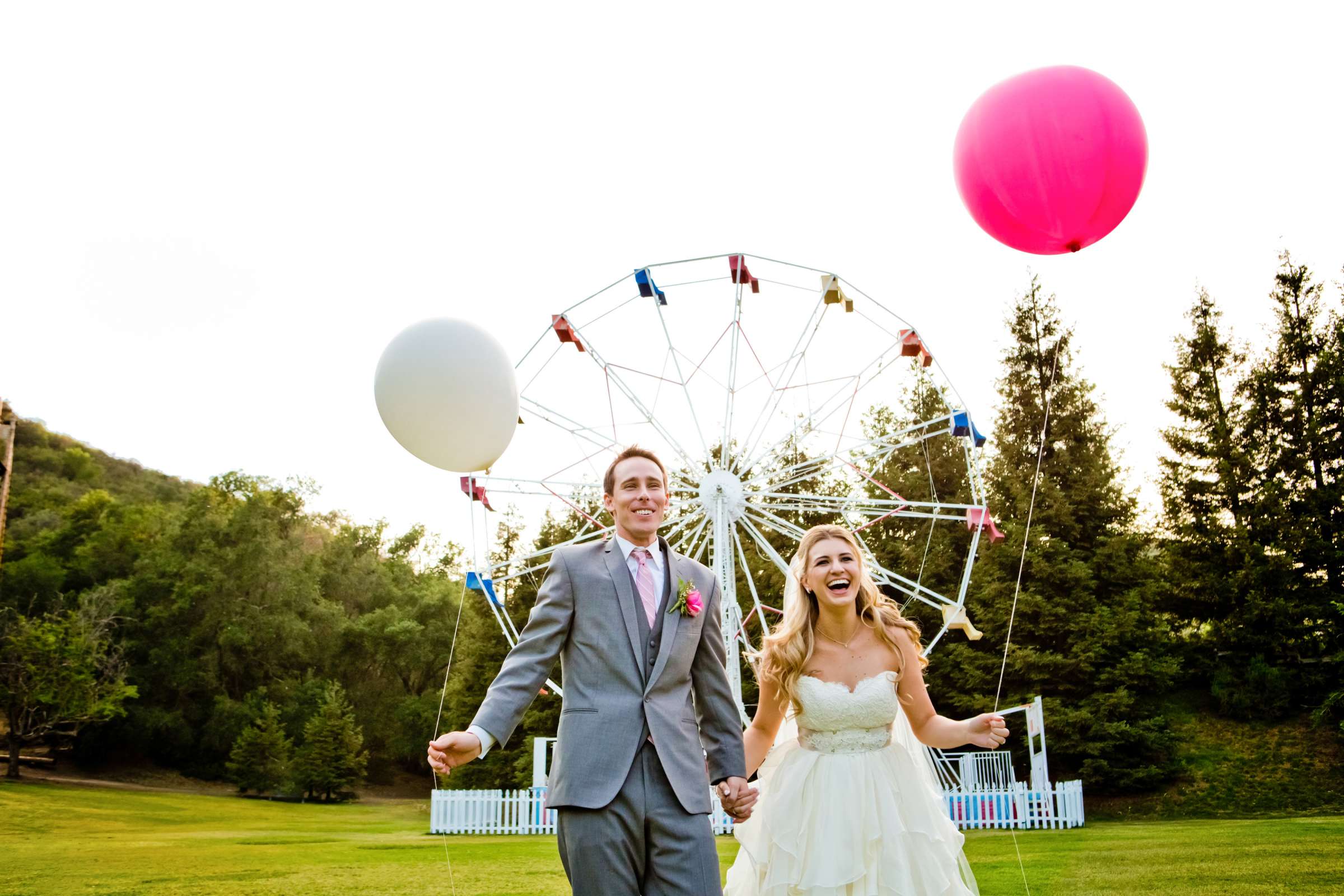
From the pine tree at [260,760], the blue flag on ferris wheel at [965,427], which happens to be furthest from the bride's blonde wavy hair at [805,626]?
the pine tree at [260,760]

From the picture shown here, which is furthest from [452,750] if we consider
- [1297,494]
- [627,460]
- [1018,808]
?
[1297,494]

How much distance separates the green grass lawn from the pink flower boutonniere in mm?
5765

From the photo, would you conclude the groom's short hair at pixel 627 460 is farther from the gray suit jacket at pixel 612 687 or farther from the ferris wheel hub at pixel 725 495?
the ferris wheel hub at pixel 725 495

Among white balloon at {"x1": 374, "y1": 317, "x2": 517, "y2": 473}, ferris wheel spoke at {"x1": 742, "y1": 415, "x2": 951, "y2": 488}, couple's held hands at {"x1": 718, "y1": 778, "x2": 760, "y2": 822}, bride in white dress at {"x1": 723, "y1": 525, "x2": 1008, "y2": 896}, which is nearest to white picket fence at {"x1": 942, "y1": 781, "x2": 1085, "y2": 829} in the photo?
ferris wheel spoke at {"x1": 742, "y1": 415, "x2": 951, "y2": 488}

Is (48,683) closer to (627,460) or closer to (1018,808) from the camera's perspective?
(1018,808)

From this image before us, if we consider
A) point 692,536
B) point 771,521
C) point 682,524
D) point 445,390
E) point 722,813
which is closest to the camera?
point 445,390

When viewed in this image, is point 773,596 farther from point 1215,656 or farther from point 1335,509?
point 1335,509

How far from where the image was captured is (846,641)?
3.65 m

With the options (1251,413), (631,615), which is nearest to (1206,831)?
(631,615)

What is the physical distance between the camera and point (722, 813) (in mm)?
13672

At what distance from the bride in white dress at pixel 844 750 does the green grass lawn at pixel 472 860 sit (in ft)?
15.1

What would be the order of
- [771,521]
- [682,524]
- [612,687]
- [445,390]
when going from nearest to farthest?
[612,687]
[445,390]
[682,524]
[771,521]

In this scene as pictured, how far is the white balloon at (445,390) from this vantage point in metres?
5.15

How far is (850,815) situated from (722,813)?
1103 centimetres
